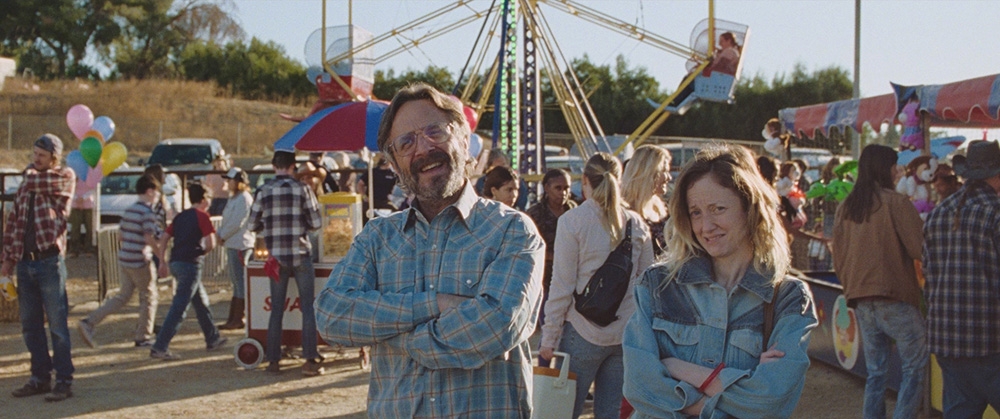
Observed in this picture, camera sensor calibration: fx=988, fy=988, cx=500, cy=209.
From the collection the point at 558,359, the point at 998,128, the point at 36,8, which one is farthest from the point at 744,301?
the point at 36,8

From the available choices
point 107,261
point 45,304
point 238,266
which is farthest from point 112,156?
point 45,304

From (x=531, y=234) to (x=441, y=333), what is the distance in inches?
16.6

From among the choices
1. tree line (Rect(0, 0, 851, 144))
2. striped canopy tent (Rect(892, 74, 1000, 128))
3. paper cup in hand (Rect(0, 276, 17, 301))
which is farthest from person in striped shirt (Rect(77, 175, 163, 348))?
tree line (Rect(0, 0, 851, 144))

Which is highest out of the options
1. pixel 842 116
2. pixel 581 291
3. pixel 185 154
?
pixel 842 116

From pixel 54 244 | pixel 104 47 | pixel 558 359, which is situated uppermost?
pixel 104 47

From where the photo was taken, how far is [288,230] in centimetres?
802

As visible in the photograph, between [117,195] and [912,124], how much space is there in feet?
50.3

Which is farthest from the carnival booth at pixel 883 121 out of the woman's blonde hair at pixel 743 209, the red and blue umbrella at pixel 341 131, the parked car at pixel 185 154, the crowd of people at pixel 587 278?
the parked car at pixel 185 154

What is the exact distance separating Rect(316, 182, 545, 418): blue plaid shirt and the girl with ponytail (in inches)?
68.6

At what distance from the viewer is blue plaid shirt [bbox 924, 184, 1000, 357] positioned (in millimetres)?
4727

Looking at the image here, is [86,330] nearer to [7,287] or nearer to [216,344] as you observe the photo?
[216,344]

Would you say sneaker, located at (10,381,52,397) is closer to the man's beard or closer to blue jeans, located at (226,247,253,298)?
blue jeans, located at (226,247,253,298)

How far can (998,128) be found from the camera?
12.4 m

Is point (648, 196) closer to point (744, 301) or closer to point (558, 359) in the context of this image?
point (558, 359)
